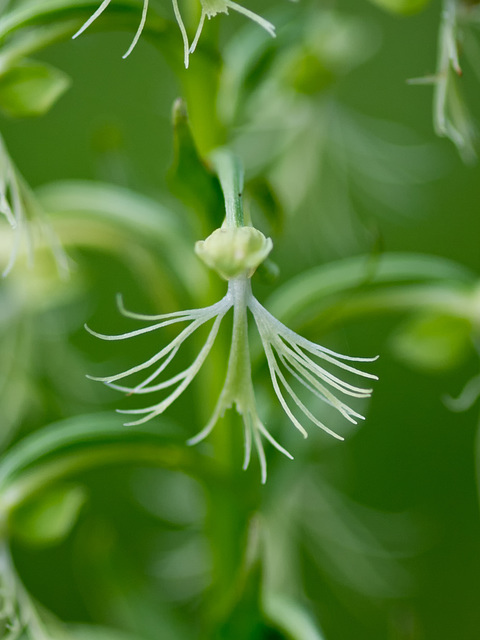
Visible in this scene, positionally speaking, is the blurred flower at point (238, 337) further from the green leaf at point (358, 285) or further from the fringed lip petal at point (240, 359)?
the green leaf at point (358, 285)

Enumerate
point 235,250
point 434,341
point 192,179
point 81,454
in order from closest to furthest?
1. point 235,250
2. point 192,179
3. point 81,454
4. point 434,341

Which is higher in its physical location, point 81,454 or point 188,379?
point 188,379

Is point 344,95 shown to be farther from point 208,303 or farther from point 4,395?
point 208,303

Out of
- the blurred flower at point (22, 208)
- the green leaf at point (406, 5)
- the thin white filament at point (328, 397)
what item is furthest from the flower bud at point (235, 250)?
the green leaf at point (406, 5)

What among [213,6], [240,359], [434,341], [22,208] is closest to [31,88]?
[22,208]

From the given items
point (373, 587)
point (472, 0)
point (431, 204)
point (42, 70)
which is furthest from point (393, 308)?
point (431, 204)

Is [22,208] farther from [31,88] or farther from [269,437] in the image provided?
[269,437]

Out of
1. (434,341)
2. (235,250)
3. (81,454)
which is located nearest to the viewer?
(235,250)

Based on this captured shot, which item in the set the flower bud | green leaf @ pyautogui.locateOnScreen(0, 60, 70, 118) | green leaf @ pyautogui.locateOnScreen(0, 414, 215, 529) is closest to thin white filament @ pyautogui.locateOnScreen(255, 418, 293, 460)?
the flower bud
